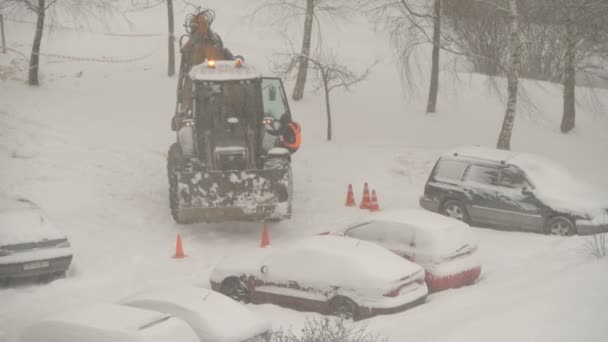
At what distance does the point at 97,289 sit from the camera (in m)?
14.2

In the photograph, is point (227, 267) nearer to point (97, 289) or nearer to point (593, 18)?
point (97, 289)

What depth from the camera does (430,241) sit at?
44.2ft

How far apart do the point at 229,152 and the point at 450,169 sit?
4.90 m

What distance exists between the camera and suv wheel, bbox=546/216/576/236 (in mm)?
16250

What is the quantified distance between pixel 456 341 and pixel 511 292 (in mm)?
2819

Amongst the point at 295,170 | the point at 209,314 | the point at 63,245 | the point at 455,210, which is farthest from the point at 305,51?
the point at 209,314

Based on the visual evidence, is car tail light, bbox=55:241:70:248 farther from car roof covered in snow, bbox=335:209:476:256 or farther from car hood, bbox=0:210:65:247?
car roof covered in snow, bbox=335:209:476:256

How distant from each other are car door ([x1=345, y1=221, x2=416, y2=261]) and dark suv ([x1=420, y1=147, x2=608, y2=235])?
4.00 meters

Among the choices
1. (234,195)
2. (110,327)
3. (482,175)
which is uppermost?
(482,175)

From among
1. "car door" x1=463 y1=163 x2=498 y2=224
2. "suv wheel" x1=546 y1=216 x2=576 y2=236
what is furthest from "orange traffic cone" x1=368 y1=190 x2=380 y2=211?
"suv wheel" x1=546 y1=216 x2=576 y2=236

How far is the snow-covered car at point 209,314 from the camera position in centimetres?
935

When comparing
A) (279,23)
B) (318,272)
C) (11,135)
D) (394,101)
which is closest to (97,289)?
(318,272)

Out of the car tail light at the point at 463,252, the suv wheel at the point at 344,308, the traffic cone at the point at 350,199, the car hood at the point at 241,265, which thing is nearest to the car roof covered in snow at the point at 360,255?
the suv wheel at the point at 344,308

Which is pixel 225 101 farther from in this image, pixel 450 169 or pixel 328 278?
pixel 328 278
